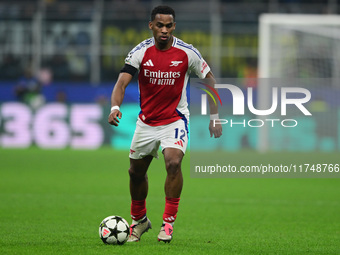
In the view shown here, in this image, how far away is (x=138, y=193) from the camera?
7.33 meters

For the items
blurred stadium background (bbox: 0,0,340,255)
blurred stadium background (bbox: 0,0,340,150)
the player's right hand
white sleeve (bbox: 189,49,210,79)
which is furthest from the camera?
blurred stadium background (bbox: 0,0,340,150)

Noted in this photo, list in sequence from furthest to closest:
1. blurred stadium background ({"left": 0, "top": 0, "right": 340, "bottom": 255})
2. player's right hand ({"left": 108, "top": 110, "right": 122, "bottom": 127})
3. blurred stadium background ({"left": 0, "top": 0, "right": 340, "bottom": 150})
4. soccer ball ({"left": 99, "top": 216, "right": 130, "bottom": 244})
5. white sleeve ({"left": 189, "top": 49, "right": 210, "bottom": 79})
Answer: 1. blurred stadium background ({"left": 0, "top": 0, "right": 340, "bottom": 150})
2. blurred stadium background ({"left": 0, "top": 0, "right": 340, "bottom": 255})
3. white sleeve ({"left": 189, "top": 49, "right": 210, "bottom": 79})
4. soccer ball ({"left": 99, "top": 216, "right": 130, "bottom": 244})
5. player's right hand ({"left": 108, "top": 110, "right": 122, "bottom": 127})

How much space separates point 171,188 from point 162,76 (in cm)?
112

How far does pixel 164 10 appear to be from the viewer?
6945mm

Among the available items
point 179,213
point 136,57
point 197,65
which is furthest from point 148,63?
point 179,213

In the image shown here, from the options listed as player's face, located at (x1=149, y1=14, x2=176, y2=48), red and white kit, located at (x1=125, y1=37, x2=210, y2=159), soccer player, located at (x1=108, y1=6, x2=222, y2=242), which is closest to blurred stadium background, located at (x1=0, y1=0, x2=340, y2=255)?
soccer player, located at (x1=108, y1=6, x2=222, y2=242)

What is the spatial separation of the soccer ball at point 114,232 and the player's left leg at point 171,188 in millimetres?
373

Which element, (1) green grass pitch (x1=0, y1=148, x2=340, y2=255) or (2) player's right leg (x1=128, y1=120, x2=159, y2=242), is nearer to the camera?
(1) green grass pitch (x1=0, y1=148, x2=340, y2=255)

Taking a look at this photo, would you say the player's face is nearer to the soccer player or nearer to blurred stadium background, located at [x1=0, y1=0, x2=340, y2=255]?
the soccer player

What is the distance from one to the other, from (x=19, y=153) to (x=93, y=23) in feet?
21.9

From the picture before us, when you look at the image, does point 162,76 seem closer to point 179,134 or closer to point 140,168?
point 179,134

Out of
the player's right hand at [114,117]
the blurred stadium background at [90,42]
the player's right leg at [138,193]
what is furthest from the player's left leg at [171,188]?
the blurred stadium background at [90,42]

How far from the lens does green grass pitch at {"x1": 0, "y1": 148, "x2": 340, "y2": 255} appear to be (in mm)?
6797

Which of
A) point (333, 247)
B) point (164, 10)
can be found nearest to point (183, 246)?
point (333, 247)
